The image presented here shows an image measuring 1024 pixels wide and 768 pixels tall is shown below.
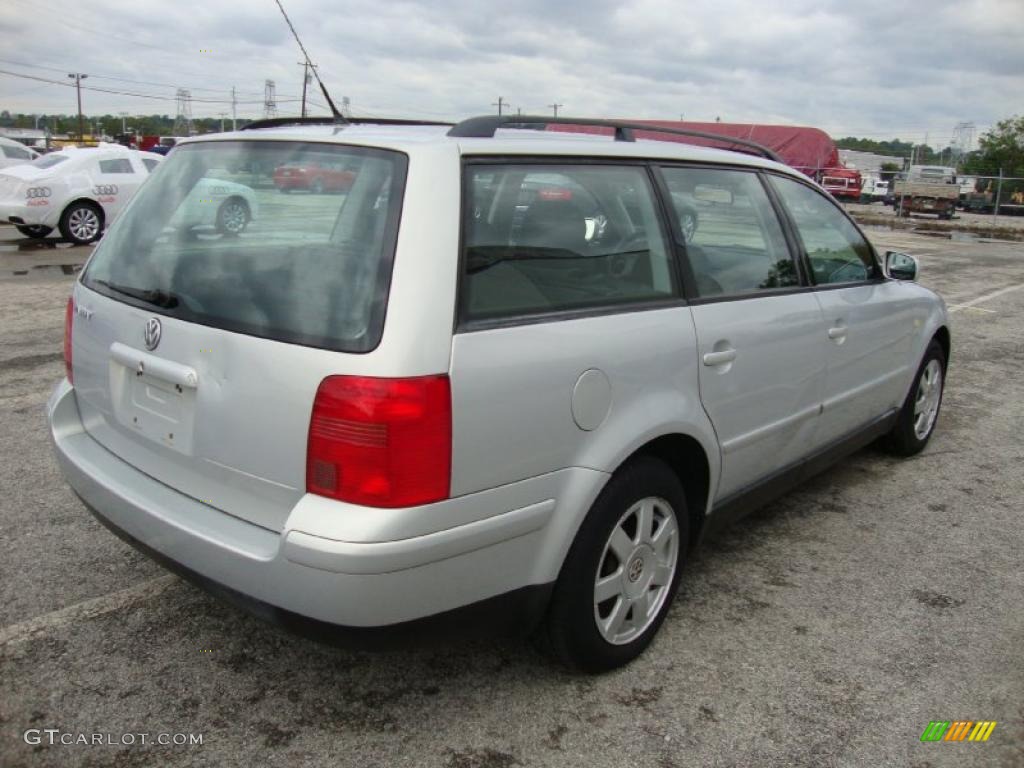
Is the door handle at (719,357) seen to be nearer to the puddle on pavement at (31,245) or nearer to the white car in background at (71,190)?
the white car in background at (71,190)

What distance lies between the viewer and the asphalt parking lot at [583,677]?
2.37 m

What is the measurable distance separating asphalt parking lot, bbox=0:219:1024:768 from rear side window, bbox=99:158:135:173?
11.5 metres

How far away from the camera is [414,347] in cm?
202

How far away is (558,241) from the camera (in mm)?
2553

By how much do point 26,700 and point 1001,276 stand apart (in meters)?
15.5

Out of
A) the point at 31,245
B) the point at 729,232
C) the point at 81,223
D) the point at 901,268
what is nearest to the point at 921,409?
the point at 901,268

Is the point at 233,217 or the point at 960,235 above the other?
the point at 233,217

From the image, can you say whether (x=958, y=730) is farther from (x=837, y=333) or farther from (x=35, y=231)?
(x=35, y=231)

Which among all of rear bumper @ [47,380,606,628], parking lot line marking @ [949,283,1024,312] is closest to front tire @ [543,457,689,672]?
rear bumper @ [47,380,606,628]

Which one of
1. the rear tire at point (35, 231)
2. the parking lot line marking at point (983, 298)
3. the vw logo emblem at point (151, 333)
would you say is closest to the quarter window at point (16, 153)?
the rear tire at point (35, 231)

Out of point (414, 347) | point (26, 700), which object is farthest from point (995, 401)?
point (26, 700)

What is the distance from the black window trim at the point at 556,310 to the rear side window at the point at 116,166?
13.4 metres

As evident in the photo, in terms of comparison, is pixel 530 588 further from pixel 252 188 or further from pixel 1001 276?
pixel 1001 276
